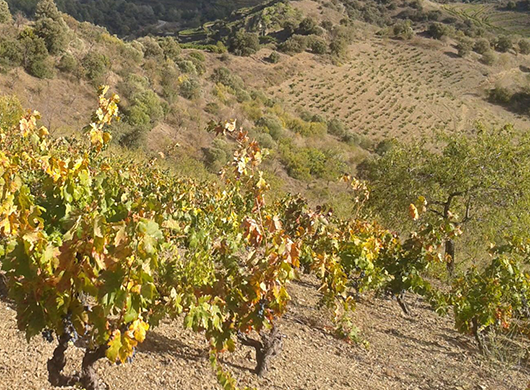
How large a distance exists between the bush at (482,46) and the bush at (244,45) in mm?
26041

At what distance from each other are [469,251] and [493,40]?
5085cm

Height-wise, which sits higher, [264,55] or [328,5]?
[328,5]

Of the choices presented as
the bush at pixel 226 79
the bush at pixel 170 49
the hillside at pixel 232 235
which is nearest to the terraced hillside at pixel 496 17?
the hillside at pixel 232 235

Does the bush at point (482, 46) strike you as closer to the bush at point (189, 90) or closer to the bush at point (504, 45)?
the bush at point (504, 45)

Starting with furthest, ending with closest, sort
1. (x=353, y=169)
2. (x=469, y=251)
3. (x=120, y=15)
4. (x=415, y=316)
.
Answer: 1. (x=120, y=15)
2. (x=353, y=169)
3. (x=469, y=251)
4. (x=415, y=316)

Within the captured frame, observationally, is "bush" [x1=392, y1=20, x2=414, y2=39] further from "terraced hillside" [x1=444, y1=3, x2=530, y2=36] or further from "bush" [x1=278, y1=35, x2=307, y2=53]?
"bush" [x1=278, y1=35, x2=307, y2=53]

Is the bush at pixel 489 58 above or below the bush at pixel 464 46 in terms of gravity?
below

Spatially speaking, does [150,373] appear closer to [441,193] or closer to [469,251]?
[441,193]

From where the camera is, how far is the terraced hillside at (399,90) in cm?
3272

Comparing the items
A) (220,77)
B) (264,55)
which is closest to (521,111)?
(264,55)

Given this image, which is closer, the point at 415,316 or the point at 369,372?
the point at 369,372

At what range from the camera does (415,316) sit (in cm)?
703

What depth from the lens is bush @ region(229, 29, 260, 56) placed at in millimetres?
36906

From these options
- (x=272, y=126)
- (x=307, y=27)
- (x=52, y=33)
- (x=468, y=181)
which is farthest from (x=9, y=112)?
(x=307, y=27)
